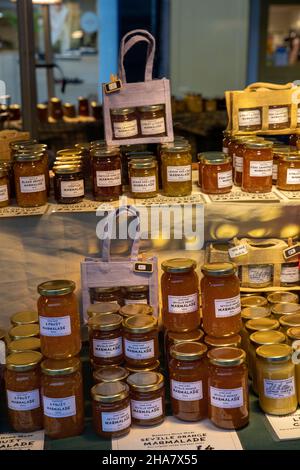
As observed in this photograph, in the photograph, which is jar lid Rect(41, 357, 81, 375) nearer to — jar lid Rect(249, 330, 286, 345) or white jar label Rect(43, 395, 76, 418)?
white jar label Rect(43, 395, 76, 418)

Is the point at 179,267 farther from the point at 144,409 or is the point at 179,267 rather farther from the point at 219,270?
the point at 144,409

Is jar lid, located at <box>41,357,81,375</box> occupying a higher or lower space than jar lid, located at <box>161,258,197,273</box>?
lower

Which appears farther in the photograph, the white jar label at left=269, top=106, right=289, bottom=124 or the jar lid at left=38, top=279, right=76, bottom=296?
the white jar label at left=269, top=106, right=289, bottom=124

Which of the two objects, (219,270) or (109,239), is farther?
(109,239)

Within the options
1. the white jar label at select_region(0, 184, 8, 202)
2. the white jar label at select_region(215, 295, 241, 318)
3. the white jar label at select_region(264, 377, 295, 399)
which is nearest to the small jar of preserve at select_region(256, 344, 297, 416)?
the white jar label at select_region(264, 377, 295, 399)

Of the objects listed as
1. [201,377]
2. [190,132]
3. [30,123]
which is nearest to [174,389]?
[201,377]

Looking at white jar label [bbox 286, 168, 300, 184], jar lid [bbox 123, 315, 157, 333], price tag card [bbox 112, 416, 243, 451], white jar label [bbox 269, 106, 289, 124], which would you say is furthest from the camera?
white jar label [bbox 269, 106, 289, 124]

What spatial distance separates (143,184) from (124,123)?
19 centimetres

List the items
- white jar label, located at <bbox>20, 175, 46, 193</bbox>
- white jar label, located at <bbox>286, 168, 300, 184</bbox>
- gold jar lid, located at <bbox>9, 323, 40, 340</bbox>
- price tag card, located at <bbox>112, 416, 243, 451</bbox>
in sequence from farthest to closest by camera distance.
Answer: white jar label, located at <bbox>286, 168, 300, 184</bbox> < white jar label, located at <bbox>20, 175, 46, 193</bbox> < gold jar lid, located at <bbox>9, 323, 40, 340</bbox> < price tag card, located at <bbox>112, 416, 243, 451</bbox>

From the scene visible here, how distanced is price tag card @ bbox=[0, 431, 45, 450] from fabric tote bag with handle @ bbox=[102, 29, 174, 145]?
0.84 m

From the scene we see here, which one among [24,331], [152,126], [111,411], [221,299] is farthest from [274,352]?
[152,126]

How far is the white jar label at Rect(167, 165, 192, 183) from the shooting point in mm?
1823

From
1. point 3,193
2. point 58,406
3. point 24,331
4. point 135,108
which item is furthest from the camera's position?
point 135,108

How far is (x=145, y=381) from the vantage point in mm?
1509
